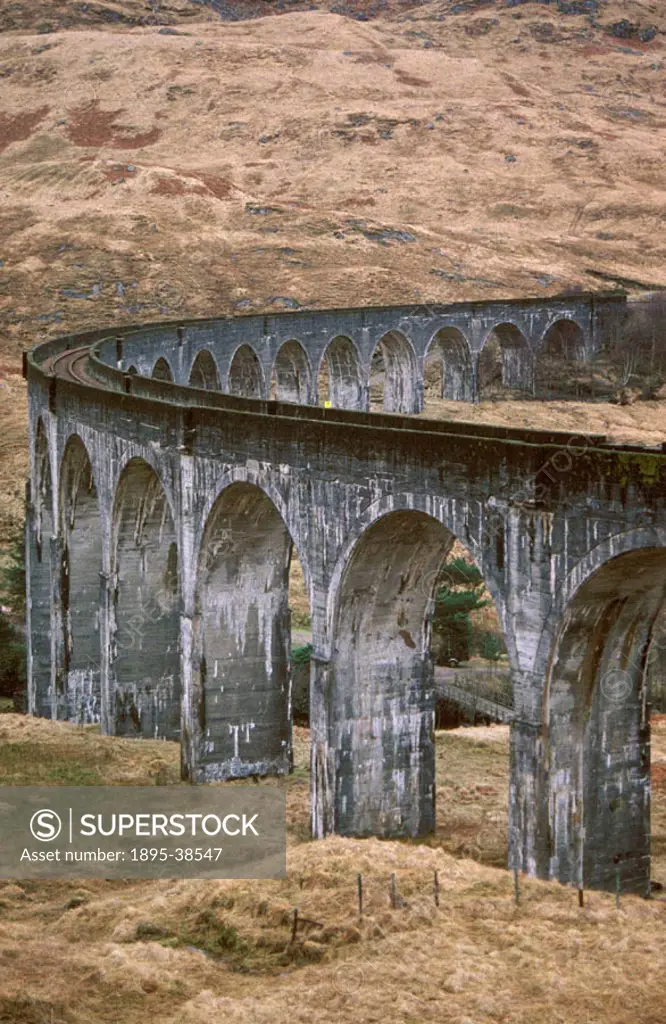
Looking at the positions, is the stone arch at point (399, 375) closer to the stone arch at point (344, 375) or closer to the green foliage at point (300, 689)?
the stone arch at point (344, 375)

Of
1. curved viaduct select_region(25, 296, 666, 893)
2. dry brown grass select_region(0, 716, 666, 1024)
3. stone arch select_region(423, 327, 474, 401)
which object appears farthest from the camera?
stone arch select_region(423, 327, 474, 401)

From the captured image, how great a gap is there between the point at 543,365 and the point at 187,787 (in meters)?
57.2

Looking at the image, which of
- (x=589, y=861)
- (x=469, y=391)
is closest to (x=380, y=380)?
(x=469, y=391)

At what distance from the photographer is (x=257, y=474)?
25.4 metres

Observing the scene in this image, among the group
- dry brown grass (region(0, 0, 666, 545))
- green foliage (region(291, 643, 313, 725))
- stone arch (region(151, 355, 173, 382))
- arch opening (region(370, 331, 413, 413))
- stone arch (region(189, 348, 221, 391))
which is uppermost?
dry brown grass (region(0, 0, 666, 545))

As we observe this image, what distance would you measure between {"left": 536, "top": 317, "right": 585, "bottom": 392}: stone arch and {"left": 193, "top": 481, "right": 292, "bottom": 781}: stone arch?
5374cm

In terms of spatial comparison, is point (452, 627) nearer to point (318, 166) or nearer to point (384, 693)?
point (384, 693)

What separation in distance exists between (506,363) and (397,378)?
963 cm

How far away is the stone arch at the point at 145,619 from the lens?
1272 inches

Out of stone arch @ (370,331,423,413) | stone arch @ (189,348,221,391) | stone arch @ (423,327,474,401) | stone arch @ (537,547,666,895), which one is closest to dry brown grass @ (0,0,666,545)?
stone arch @ (423,327,474,401)

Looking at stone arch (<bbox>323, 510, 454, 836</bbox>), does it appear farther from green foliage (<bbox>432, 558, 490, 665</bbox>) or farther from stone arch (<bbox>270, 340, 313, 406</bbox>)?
stone arch (<bbox>270, 340, 313, 406</bbox>)

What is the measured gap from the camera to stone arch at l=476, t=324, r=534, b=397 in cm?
7950

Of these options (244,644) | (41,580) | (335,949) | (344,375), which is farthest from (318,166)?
(335,949)

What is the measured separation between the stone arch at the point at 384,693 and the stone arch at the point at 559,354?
5753 centimetres
